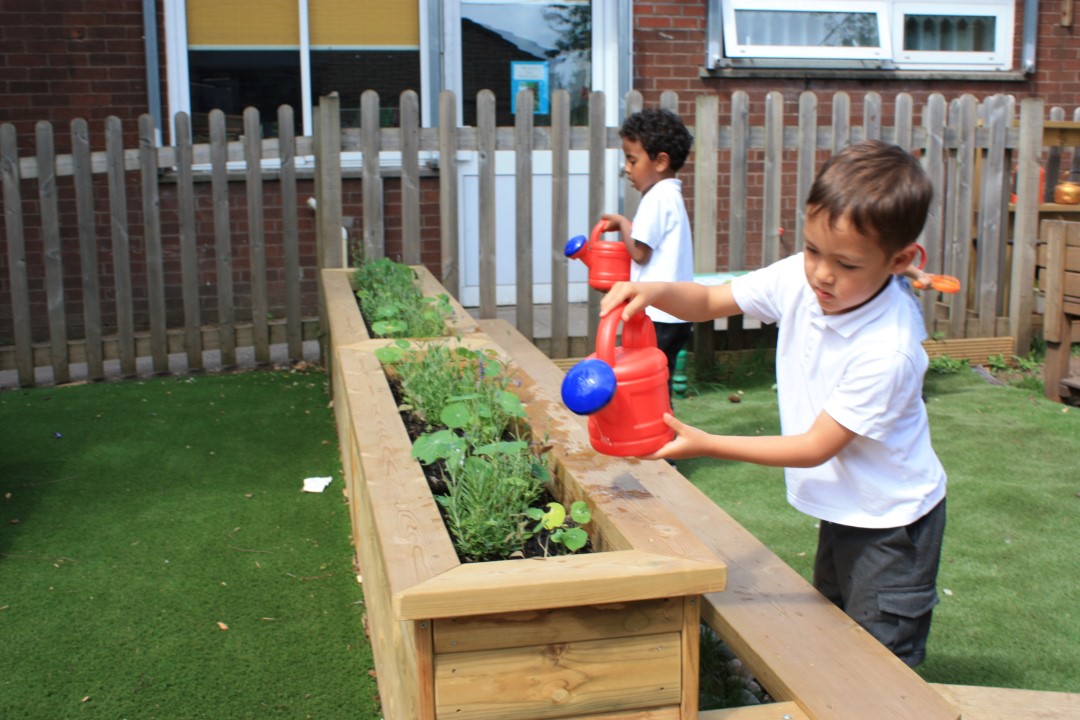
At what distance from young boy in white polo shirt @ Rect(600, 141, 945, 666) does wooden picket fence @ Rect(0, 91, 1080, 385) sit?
14.4 feet

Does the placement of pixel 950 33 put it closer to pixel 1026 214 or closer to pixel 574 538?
pixel 1026 214

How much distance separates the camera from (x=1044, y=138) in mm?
7785

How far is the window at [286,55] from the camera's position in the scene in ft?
27.8

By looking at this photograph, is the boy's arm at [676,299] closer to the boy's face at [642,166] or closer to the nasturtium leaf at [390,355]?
the nasturtium leaf at [390,355]

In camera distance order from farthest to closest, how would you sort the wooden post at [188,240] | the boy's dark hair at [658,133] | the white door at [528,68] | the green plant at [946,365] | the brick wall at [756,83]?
1. the brick wall at [756,83]
2. the white door at [528,68]
3. the green plant at [946,365]
4. the wooden post at [188,240]
5. the boy's dark hair at [658,133]

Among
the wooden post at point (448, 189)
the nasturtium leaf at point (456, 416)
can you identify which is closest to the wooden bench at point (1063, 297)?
the wooden post at point (448, 189)

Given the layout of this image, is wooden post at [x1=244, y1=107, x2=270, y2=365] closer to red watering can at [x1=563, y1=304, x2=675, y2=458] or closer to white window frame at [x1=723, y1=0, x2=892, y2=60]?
white window frame at [x1=723, y1=0, x2=892, y2=60]

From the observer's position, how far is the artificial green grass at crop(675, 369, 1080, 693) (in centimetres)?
327

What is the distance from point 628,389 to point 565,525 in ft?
1.97

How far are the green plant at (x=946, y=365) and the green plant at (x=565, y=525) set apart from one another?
5284 millimetres

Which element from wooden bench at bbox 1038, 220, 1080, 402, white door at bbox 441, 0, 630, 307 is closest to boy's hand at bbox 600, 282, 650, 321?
wooden bench at bbox 1038, 220, 1080, 402

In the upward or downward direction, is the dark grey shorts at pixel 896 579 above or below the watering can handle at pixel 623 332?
below

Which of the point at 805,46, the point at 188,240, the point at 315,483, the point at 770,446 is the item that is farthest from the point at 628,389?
the point at 805,46

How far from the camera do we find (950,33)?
9.69m
